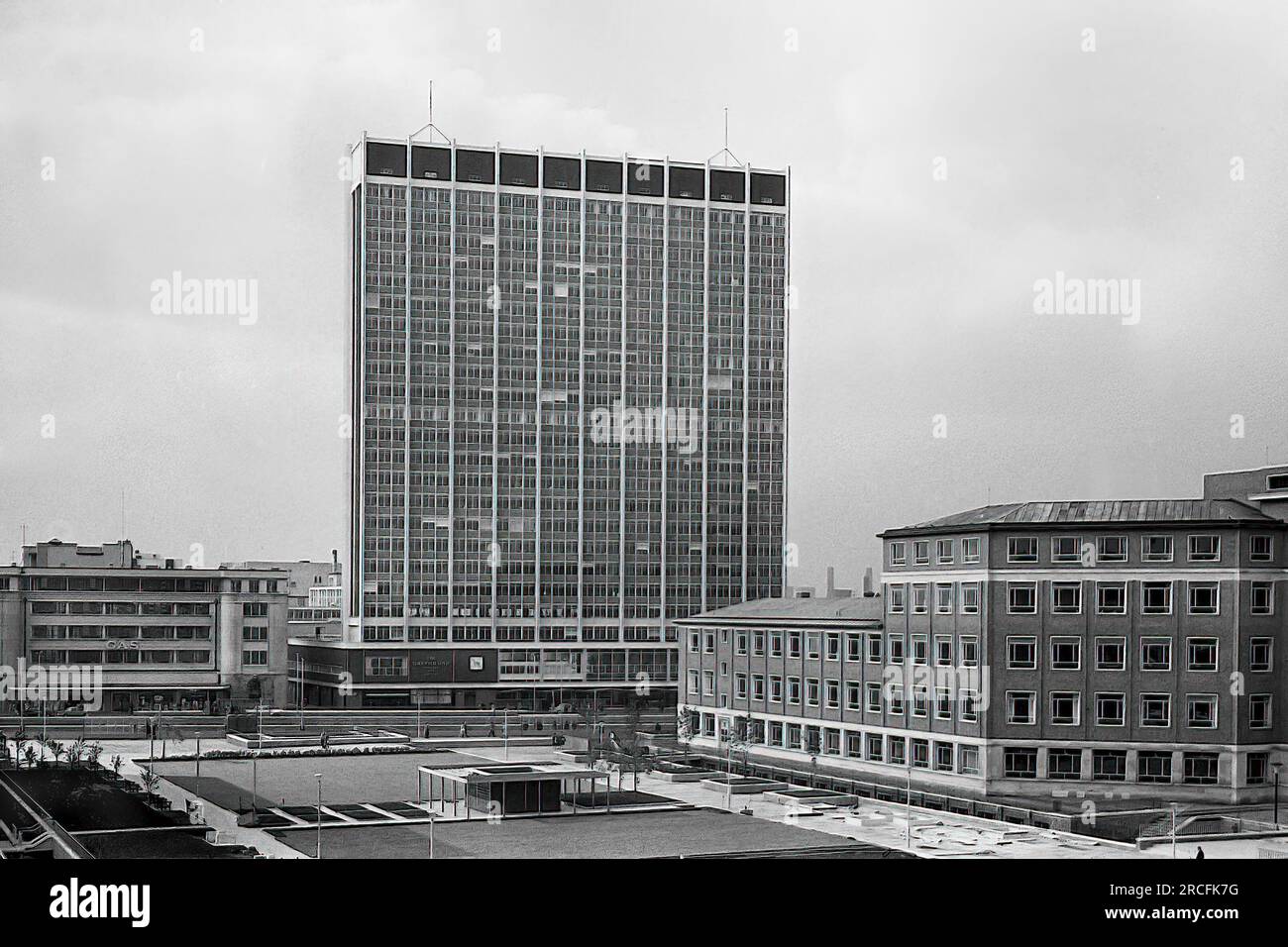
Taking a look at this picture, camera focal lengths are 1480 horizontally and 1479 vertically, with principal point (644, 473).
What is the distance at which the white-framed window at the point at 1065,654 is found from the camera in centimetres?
4406

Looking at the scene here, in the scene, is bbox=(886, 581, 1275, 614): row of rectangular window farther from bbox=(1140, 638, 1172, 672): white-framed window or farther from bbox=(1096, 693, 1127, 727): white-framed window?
bbox=(1096, 693, 1127, 727): white-framed window

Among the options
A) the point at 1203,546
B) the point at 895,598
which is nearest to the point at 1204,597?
the point at 1203,546

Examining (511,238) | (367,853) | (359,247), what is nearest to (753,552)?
(511,238)

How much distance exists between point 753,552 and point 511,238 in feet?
78.0

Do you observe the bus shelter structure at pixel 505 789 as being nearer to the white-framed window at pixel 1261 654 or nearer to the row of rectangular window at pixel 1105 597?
the row of rectangular window at pixel 1105 597

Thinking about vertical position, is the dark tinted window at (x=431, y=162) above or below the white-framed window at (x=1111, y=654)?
above

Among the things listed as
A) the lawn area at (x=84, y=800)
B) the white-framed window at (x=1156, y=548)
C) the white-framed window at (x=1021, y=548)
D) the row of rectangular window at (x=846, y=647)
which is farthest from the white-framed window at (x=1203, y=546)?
the lawn area at (x=84, y=800)

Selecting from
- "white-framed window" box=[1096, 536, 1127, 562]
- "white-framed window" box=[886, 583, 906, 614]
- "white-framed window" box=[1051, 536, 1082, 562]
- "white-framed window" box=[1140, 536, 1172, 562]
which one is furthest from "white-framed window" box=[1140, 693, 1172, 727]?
"white-framed window" box=[886, 583, 906, 614]

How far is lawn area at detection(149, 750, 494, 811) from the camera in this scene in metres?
45.8

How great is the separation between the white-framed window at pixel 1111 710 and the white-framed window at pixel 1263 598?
4.59 m

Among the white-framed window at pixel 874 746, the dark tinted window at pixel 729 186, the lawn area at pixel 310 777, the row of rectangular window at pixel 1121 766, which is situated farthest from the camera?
the dark tinted window at pixel 729 186

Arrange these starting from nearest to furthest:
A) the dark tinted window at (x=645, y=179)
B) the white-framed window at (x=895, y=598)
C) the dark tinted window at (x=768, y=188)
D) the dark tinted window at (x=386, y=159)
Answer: the white-framed window at (x=895, y=598) < the dark tinted window at (x=386, y=159) < the dark tinted window at (x=645, y=179) < the dark tinted window at (x=768, y=188)

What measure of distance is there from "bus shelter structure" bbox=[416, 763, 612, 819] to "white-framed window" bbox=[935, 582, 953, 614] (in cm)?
1201
